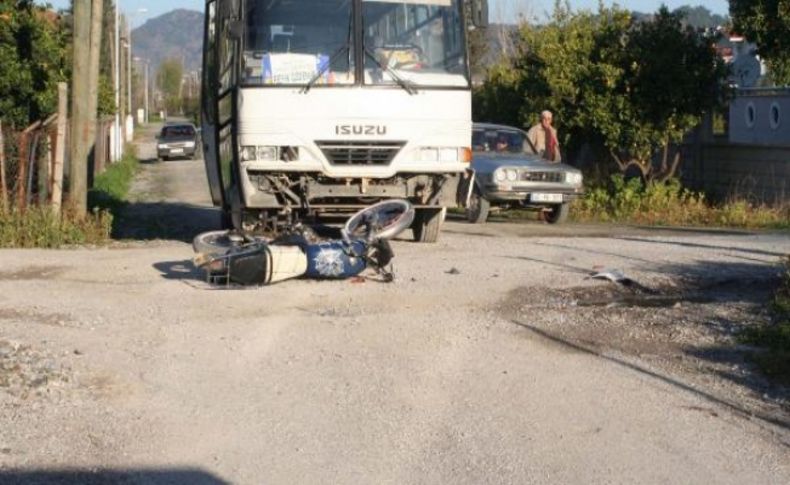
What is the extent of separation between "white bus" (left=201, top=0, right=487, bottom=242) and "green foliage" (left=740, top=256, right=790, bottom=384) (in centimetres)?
447

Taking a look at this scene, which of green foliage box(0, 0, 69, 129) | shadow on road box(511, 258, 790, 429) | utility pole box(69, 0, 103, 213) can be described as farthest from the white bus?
green foliage box(0, 0, 69, 129)

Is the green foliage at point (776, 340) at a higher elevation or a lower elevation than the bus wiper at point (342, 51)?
lower

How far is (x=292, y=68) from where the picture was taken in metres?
13.7

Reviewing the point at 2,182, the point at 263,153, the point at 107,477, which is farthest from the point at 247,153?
the point at 107,477

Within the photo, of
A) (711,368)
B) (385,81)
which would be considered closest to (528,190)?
(385,81)

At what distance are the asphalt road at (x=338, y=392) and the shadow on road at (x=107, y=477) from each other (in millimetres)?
16

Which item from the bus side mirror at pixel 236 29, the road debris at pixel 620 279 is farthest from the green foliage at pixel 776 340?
the bus side mirror at pixel 236 29

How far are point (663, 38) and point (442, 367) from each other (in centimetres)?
1631

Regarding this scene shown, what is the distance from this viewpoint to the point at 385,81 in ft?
45.7

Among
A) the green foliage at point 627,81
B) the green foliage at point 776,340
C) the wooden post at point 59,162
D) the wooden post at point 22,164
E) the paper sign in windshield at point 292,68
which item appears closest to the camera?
the green foliage at point 776,340

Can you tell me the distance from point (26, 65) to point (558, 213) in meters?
9.87

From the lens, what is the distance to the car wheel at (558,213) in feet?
69.3

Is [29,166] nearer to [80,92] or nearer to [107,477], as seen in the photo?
[80,92]

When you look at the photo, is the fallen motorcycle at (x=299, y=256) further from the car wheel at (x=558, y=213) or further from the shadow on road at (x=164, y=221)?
the car wheel at (x=558, y=213)
